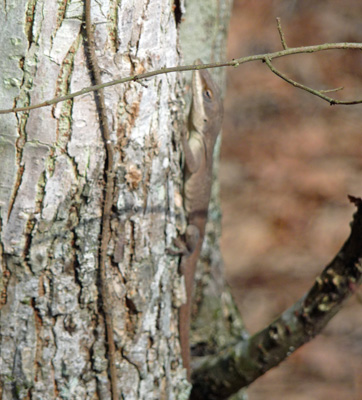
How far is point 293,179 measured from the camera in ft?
22.5

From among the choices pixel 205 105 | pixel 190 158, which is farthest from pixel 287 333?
pixel 205 105

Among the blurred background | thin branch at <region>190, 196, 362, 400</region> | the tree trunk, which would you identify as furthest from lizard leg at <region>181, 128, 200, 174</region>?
the blurred background

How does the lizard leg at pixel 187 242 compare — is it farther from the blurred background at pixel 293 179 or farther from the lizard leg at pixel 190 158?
the blurred background at pixel 293 179

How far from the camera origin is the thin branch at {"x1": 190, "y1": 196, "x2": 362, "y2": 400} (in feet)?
8.02

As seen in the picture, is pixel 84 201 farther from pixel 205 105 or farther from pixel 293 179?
pixel 293 179

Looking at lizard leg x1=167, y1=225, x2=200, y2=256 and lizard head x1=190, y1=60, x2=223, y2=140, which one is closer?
lizard leg x1=167, y1=225, x2=200, y2=256

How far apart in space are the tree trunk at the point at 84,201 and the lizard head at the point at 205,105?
33.6 inches

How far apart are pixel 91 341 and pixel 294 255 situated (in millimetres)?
4509

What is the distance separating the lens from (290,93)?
293 inches

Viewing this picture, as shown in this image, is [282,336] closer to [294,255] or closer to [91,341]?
[91,341]

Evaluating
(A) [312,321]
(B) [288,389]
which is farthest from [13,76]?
(B) [288,389]

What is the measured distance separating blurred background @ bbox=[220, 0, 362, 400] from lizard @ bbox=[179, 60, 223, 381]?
10.1 feet

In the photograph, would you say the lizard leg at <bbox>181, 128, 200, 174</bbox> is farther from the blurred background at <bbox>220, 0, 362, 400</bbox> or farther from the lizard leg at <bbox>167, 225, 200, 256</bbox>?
the blurred background at <bbox>220, 0, 362, 400</bbox>

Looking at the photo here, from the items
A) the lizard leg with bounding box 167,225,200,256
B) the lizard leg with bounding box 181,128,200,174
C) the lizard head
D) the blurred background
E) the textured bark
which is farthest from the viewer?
the blurred background
